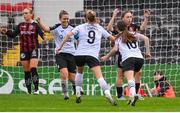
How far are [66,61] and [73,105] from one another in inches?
119

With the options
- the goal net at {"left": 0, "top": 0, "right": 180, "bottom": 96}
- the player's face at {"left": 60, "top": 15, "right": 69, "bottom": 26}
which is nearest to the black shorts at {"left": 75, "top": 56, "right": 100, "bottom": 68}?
the player's face at {"left": 60, "top": 15, "right": 69, "bottom": 26}

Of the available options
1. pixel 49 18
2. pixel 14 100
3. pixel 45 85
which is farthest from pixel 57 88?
pixel 14 100

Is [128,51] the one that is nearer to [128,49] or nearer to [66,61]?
[128,49]

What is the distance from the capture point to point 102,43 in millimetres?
23062

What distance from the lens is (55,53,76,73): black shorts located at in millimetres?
17819

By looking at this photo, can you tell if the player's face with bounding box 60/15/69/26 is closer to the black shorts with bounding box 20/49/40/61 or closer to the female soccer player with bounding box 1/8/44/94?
the female soccer player with bounding box 1/8/44/94

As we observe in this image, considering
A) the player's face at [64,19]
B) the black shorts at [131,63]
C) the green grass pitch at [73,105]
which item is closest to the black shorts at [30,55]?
the player's face at [64,19]

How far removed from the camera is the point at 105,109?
1402 centimetres

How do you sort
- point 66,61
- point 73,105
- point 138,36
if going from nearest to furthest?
point 73,105 → point 138,36 → point 66,61

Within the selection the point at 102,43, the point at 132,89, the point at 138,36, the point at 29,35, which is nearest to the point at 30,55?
the point at 29,35

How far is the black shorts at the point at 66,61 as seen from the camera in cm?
1782

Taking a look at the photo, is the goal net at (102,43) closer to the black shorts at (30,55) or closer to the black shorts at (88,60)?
the black shorts at (30,55)

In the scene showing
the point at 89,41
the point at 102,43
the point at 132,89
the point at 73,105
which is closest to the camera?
the point at 132,89

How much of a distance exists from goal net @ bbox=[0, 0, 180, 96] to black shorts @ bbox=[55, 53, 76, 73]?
3.52 meters
